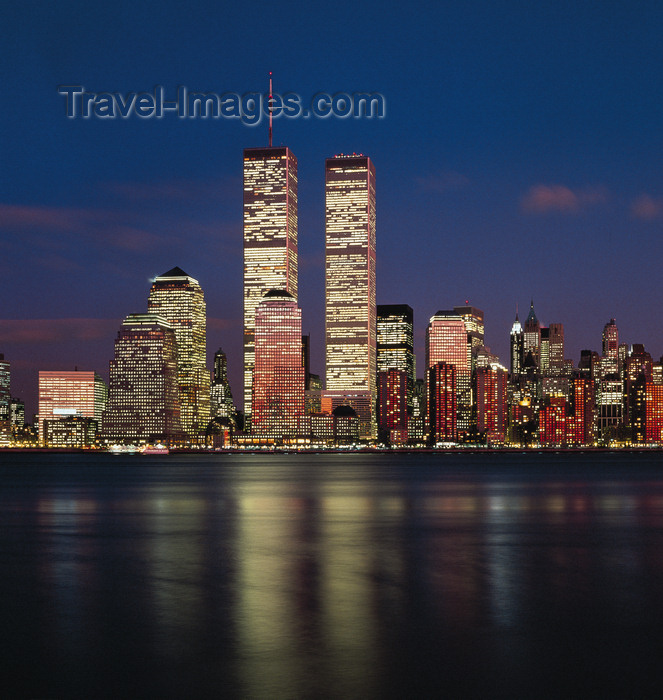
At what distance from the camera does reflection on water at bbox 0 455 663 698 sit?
16969mm

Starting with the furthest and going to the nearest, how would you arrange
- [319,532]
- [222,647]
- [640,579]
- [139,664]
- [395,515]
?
[395,515] → [319,532] → [640,579] → [222,647] → [139,664]

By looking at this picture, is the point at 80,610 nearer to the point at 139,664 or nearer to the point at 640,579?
the point at 139,664

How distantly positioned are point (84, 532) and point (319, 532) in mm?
11659

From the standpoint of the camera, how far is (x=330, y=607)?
24156mm

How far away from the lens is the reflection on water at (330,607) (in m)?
17.0

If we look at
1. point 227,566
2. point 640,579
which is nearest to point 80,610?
point 227,566

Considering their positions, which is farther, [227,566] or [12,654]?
[227,566]

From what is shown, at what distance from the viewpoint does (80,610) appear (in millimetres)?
24000

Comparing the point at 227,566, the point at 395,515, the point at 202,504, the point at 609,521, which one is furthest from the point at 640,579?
A: the point at 202,504

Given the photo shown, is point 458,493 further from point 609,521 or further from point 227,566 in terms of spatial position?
point 227,566

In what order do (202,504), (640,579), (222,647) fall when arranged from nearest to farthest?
(222,647), (640,579), (202,504)

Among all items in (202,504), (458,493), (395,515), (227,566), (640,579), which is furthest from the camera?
(458,493)

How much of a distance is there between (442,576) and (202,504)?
41.4 m

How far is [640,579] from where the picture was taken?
98.3ft
